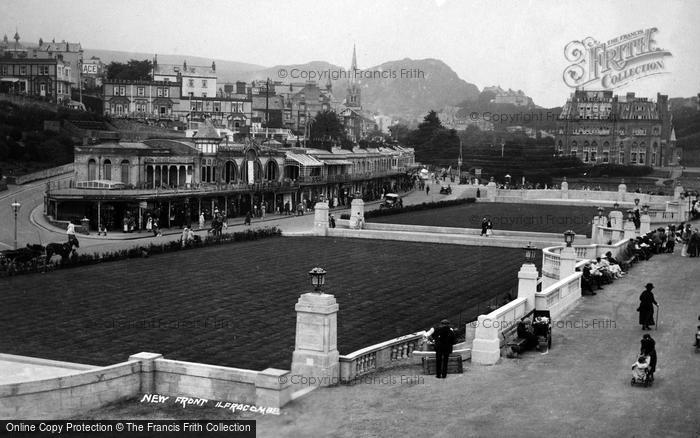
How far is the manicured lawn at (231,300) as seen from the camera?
2109 cm

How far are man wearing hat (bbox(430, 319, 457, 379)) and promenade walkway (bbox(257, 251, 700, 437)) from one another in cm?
26

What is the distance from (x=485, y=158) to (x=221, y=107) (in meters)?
41.6

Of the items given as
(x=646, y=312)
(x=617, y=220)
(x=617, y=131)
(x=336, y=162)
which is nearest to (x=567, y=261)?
(x=646, y=312)

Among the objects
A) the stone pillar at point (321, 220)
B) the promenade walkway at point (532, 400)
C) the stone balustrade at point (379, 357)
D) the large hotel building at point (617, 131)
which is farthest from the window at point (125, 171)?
the large hotel building at point (617, 131)

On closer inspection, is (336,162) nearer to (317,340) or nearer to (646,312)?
(646,312)

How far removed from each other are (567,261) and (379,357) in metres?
11.9

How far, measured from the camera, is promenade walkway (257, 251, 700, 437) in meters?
14.2

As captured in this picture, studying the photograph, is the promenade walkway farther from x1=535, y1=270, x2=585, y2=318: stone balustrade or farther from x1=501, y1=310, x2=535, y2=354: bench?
x1=535, y1=270, x2=585, y2=318: stone balustrade

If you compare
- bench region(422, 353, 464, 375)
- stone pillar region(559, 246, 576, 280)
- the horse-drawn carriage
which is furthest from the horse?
bench region(422, 353, 464, 375)

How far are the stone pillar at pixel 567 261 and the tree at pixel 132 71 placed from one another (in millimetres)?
97271

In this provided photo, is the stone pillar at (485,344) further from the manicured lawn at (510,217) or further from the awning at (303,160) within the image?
the awning at (303,160)

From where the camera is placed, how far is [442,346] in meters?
17.5

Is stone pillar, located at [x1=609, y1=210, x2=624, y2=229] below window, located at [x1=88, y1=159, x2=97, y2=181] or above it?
below

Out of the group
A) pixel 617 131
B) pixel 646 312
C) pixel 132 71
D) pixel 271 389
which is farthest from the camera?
pixel 617 131
